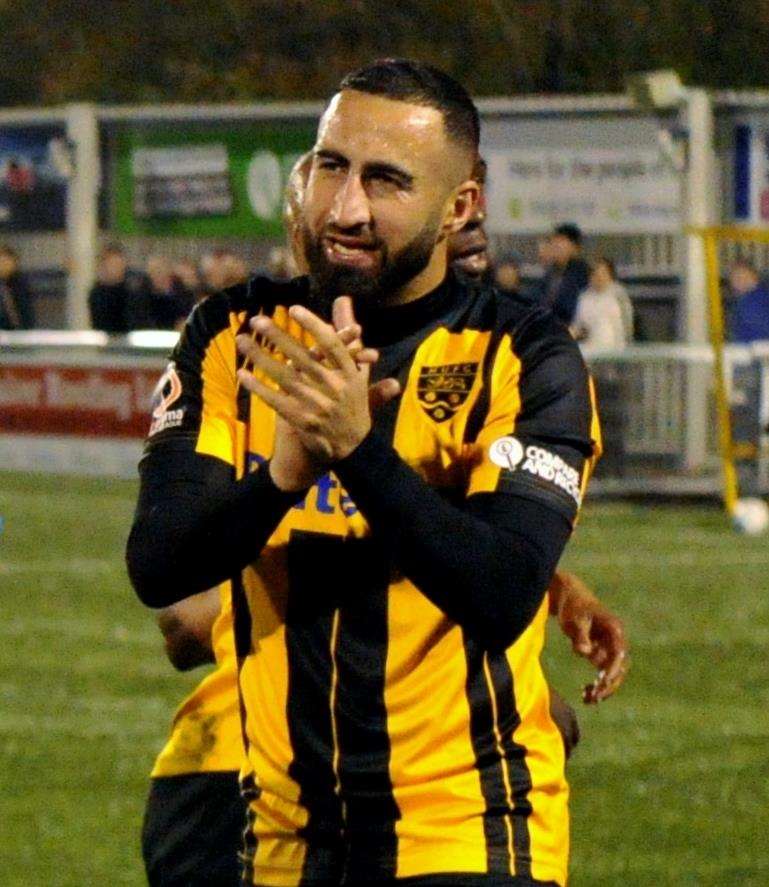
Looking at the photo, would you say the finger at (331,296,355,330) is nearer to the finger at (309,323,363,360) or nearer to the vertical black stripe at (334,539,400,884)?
the finger at (309,323,363,360)

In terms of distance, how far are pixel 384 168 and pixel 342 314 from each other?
9.9 inches

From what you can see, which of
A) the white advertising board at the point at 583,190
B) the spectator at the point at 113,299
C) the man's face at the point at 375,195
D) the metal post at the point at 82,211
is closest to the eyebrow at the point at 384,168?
the man's face at the point at 375,195

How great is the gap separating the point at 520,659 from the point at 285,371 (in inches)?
25.6

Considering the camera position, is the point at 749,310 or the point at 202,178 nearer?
the point at 749,310

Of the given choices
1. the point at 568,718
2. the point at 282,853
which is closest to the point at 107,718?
the point at 568,718

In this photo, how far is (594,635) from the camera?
4.15 meters

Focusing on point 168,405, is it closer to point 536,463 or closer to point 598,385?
point 536,463

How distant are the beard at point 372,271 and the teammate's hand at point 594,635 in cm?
104

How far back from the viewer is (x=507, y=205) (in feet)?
75.1

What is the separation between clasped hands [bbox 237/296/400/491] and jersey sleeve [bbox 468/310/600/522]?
292 mm

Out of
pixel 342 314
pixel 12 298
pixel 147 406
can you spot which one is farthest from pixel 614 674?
pixel 12 298

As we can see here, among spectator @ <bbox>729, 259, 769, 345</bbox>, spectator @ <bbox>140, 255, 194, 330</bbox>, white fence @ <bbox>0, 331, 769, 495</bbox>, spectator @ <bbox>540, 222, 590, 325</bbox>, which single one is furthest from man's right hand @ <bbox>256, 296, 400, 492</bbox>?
spectator @ <bbox>140, 255, 194, 330</bbox>

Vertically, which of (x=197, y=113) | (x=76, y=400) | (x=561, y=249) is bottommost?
(x=76, y=400)

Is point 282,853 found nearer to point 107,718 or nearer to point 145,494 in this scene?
point 145,494
